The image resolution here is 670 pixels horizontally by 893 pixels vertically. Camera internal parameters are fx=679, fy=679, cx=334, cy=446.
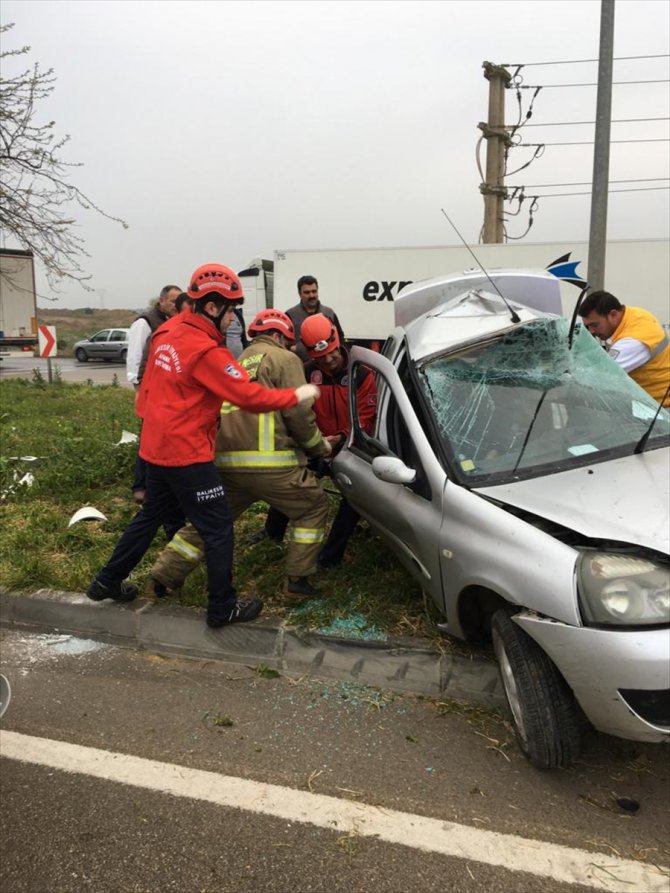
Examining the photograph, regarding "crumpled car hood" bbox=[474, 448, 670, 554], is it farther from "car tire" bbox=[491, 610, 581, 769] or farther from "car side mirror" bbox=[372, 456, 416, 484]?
"car tire" bbox=[491, 610, 581, 769]

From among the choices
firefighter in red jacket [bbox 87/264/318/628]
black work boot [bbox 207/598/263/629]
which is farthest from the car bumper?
black work boot [bbox 207/598/263/629]

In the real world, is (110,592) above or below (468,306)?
below

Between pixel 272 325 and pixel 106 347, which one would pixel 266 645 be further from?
pixel 106 347

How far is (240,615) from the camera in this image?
3.79 m

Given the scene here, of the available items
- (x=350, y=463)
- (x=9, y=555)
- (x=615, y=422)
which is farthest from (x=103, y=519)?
(x=615, y=422)

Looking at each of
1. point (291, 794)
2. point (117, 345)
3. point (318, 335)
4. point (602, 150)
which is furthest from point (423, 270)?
point (117, 345)

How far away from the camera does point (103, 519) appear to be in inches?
222

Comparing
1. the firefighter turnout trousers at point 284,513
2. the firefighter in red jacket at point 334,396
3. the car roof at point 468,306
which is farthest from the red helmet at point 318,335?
the firefighter turnout trousers at point 284,513

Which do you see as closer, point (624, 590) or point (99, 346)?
point (624, 590)

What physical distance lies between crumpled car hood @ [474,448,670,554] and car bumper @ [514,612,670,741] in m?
0.33

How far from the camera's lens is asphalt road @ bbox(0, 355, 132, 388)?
24.6 meters

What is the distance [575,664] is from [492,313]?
7.03 feet

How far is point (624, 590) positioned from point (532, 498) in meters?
0.55

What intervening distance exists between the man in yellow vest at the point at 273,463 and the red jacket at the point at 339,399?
1.56ft
